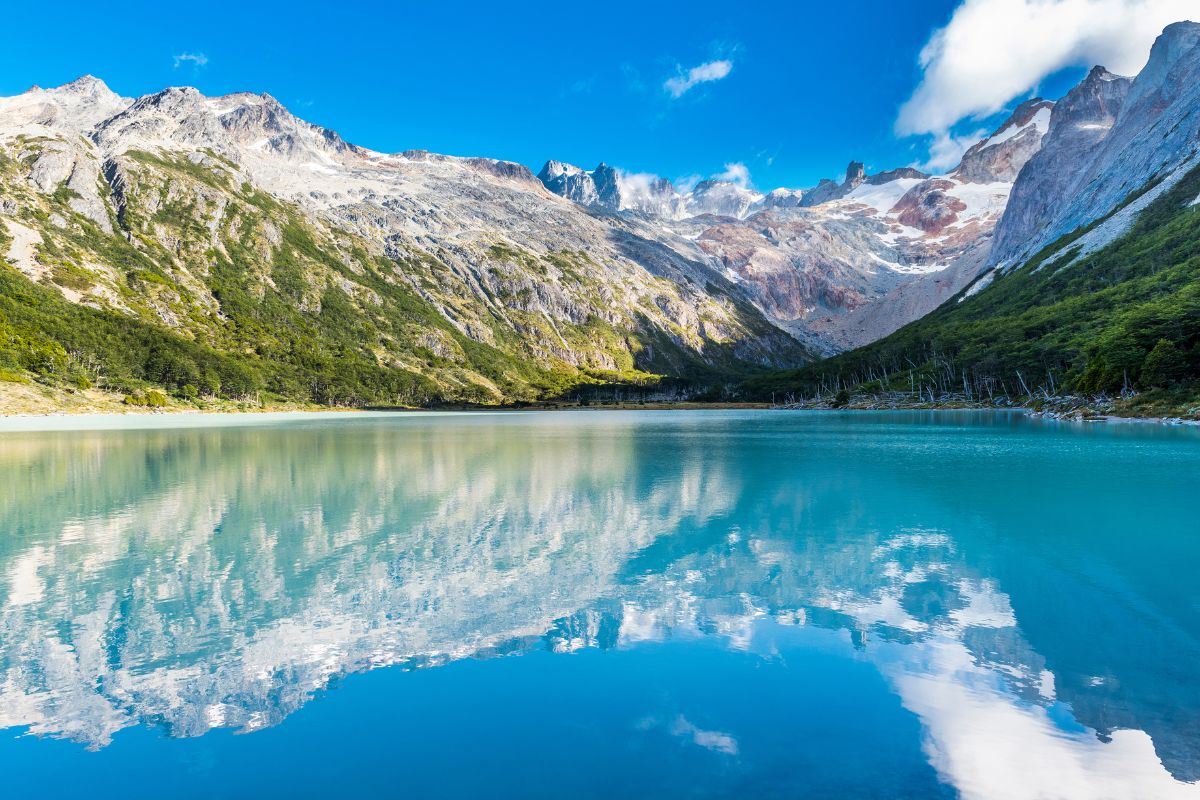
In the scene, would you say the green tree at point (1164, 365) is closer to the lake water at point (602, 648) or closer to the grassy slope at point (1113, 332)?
the grassy slope at point (1113, 332)

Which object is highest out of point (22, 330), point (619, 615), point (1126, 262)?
point (1126, 262)

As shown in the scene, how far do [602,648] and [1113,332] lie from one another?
420 ft

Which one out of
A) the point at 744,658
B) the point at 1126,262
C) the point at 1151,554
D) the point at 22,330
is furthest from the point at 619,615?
the point at 1126,262

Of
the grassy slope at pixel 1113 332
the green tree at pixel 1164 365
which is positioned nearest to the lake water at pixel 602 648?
the green tree at pixel 1164 365

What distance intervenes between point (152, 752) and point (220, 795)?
1.94 meters

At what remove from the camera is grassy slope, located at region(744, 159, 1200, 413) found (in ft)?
286

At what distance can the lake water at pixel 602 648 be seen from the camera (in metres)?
8.91

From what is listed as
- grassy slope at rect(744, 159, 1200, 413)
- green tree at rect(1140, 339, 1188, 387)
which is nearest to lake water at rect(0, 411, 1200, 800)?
green tree at rect(1140, 339, 1188, 387)

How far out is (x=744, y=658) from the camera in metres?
12.7

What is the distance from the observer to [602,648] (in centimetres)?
1341

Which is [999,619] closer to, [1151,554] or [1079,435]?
[1151,554]

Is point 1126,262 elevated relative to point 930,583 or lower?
elevated

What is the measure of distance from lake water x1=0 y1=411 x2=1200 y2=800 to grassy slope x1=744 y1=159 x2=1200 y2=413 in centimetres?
7575

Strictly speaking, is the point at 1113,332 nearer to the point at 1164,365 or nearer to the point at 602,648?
the point at 1164,365
